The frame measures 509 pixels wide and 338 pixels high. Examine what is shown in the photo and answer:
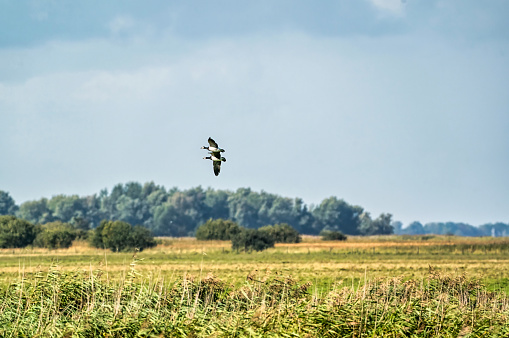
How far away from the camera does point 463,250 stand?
124m

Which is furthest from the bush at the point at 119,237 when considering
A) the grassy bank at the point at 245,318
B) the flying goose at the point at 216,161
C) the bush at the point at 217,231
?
the flying goose at the point at 216,161

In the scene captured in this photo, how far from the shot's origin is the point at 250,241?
136625 mm

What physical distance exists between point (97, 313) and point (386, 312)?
10.8 metres

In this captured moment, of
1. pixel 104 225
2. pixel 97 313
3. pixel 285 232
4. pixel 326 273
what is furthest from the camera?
pixel 285 232

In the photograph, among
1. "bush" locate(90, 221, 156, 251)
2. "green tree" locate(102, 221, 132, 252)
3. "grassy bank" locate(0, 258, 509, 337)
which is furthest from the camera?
"bush" locate(90, 221, 156, 251)

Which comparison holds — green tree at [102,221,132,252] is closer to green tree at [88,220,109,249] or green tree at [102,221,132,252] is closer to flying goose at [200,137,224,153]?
green tree at [88,220,109,249]

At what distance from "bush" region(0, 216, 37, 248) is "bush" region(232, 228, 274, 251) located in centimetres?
4270

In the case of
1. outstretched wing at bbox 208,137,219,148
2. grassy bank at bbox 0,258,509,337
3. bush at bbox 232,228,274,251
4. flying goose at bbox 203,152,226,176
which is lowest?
grassy bank at bbox 0,258,509,337

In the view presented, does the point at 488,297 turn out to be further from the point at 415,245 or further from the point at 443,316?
the point at 415,245

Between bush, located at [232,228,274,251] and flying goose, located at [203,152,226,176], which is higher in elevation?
flying goose, located at [203,152,226,176]

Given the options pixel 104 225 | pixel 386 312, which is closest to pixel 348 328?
pixel 386 312

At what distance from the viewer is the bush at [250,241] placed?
136 meters

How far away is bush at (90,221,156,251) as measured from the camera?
138625mm

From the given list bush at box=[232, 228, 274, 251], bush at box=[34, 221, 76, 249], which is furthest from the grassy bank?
bush at box=[34, 221, 76, 249]
